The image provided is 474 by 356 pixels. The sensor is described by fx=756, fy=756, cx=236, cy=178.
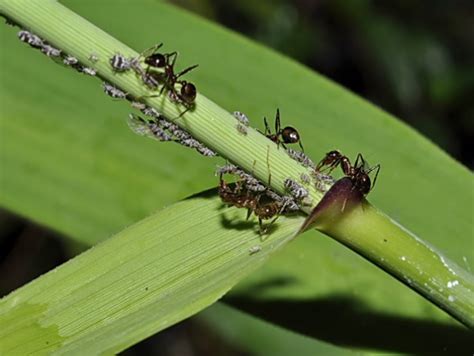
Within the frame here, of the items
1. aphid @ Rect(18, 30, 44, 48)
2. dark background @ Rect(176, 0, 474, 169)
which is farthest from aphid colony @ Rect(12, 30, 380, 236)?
dark background @ Rect(176, 0, 474, 169)

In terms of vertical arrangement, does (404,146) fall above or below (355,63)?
below

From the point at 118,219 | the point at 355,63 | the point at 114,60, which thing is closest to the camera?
the point at 114,60

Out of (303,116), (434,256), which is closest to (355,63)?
(303,116)

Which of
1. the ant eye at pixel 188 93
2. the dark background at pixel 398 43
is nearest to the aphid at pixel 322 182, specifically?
the ant eye at pixel 188 93

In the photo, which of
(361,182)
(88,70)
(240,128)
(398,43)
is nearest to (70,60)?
Answer: (88,70)

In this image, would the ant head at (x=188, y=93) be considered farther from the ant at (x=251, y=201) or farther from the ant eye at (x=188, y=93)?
the ant at (x=251, y=201)

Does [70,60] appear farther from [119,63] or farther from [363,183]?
[363,183]

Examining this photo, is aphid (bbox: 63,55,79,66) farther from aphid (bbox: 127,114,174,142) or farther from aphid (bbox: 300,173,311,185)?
aphid (bbox: 300,173,311,185)

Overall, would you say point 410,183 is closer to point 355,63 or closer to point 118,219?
point 118,219
